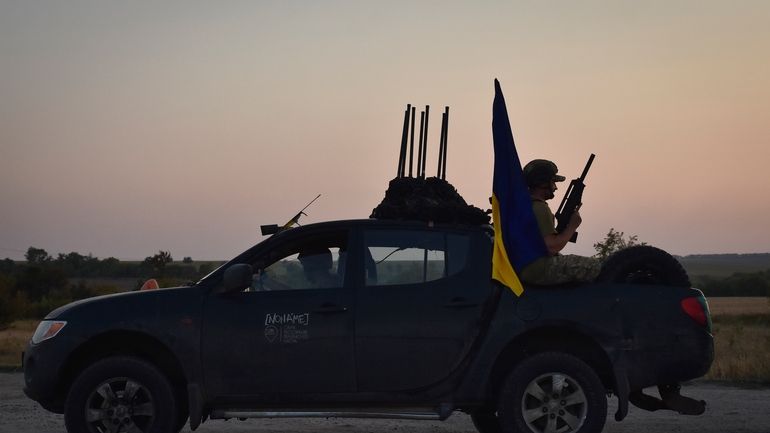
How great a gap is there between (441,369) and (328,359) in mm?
823

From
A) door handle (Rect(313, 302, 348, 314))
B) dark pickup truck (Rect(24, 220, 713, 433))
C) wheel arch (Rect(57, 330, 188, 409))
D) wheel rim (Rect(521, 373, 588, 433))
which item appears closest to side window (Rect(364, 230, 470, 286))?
dark pickup truck (Rect(24, 220, 713, 433))

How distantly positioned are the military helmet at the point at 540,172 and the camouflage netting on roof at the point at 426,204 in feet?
1.75

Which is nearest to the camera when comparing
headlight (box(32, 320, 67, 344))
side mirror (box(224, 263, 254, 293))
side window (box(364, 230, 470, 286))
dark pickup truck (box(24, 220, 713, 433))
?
side mirror (box(224, 263, 254, 293))

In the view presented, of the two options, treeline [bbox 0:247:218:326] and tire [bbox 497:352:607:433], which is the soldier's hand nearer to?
tire [bbox 497:352:607:433]

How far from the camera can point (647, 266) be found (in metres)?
8.88

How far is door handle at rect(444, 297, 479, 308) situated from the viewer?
28.2ft

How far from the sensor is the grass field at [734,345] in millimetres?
16344

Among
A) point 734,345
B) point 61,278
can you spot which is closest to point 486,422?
point 734,345

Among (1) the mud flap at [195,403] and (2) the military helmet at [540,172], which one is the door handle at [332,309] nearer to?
(1) the mud flap at [195,403]

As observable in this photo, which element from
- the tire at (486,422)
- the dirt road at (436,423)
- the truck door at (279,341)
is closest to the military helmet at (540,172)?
the truck door at (279,341)

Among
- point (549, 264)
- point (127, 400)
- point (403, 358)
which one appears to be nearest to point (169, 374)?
point (127, 400)

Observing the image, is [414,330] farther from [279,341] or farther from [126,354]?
[126,354]

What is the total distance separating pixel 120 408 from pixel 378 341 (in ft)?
6.42

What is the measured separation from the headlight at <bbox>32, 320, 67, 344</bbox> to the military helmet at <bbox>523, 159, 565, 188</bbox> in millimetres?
3716
